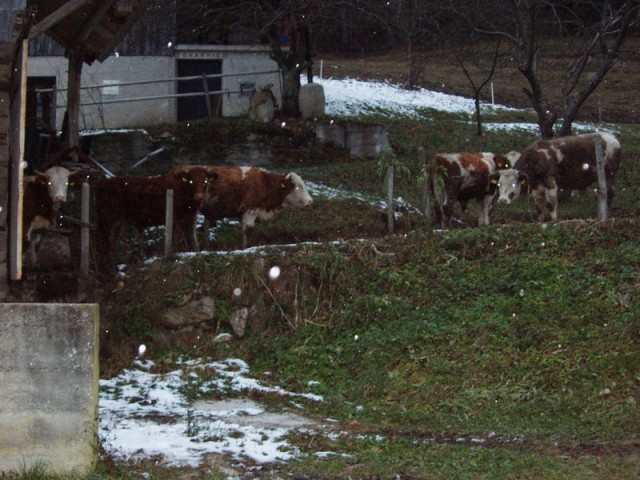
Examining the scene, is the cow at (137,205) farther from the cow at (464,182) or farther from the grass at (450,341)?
the cow at (464,182)

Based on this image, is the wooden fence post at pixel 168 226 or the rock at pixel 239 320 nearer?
the rock at pixel 239 320

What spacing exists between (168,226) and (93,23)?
3.69m

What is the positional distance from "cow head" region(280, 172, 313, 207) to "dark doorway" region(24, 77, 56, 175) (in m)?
4.64

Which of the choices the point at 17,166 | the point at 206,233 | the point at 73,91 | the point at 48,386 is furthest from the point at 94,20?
the point at 48,386

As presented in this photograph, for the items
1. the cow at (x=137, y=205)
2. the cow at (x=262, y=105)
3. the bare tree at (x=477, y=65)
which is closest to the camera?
the cow at (x=137, y=205)

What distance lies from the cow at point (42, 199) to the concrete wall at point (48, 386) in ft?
25.9

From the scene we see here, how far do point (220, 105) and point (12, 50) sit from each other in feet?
53.0

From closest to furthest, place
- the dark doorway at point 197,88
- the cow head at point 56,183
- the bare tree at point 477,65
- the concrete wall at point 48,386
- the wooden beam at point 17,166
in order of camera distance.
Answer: the concrete wall at point 48,386 → the wooden beam at point 17,166 → the cow head at point 56,183 → the dark doorway at point 197,88 → the bare tree at point 477,65

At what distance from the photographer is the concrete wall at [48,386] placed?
8.16 meters

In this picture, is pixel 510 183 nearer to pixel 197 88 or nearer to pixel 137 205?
pixel 137 205

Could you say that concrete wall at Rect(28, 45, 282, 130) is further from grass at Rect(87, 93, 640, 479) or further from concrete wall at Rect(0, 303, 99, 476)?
concrete wall at Rect(0, 303, 99, 476)

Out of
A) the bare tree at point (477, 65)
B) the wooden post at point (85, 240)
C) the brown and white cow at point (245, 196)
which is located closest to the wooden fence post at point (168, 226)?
the wooden post at point (85, 240)

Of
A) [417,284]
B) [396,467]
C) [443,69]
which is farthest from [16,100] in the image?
[443,69]

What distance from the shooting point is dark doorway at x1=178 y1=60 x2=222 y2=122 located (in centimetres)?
2923
